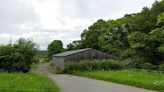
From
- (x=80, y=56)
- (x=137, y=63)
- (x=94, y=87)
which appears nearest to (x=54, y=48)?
(x=80, y=56)

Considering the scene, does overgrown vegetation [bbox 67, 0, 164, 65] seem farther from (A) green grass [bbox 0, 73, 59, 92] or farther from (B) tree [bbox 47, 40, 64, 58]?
(A) green grass [bbox 0, 73, 59, 92]

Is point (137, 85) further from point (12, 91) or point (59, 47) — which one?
point (59, 47)

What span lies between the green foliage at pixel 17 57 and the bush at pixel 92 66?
1125 cm

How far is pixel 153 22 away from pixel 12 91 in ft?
103

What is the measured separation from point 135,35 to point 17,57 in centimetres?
1705

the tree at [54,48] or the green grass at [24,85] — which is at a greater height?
the tree at [54,48]

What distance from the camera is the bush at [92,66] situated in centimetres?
4184

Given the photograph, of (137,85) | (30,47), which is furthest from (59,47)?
(137,85)

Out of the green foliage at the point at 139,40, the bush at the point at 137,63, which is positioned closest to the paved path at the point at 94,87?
the green foliage at the point at 139,40

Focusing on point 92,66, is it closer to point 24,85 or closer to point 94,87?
point 94,87

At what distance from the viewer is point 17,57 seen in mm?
29938

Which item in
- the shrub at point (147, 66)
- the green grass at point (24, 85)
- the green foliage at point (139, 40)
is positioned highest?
the green foliage at point (139, 40)

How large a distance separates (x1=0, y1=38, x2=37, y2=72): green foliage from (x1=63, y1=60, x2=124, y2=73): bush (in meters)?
11.2

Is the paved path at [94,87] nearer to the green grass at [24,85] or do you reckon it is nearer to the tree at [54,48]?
the green grass at [24,85]
